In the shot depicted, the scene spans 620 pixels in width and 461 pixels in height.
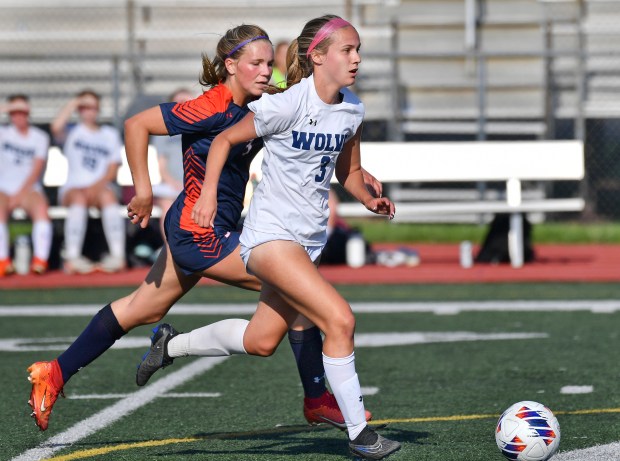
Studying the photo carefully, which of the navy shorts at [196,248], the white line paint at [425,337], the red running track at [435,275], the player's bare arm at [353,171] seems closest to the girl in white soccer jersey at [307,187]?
the player's bare arm at [353,171]

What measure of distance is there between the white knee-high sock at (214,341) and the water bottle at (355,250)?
333 inches

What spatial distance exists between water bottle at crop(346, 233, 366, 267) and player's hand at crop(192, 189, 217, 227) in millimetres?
9131

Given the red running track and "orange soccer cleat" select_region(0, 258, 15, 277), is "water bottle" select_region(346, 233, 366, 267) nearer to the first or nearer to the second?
the red running track

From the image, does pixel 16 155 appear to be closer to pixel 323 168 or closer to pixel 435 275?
pixel 435 275

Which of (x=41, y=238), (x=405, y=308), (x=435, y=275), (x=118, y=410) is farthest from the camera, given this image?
(x=41, y=238)

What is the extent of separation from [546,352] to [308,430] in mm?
2755

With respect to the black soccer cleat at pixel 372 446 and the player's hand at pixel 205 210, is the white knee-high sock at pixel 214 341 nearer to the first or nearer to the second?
the player's hand at pixel 205 210

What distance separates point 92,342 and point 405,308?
5381 millimetres

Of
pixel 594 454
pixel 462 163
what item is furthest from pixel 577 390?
pixel 462 163

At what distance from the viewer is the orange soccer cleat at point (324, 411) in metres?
5.09

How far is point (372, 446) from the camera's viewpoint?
4.57m

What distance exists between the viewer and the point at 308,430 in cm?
560

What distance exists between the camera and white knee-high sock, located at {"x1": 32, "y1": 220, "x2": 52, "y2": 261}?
43.3 ft

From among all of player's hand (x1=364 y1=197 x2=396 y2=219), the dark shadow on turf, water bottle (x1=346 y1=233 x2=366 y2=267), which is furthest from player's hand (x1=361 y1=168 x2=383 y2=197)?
water bottle (x1=346 y1=233 x2=366 y2=267)
